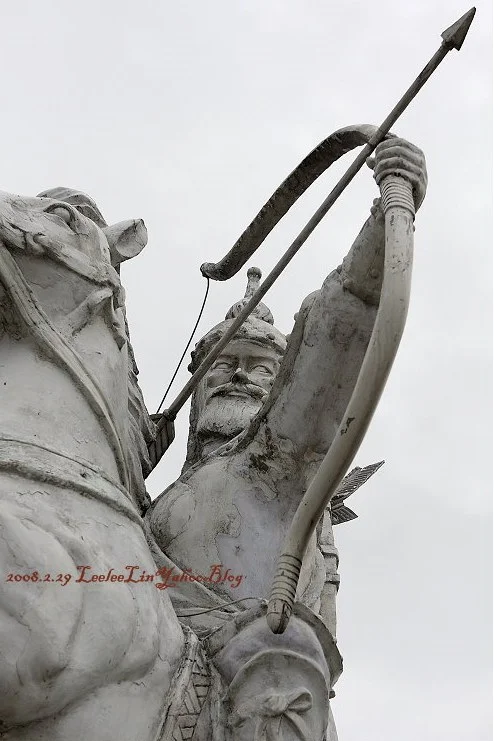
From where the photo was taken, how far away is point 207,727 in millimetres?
3510

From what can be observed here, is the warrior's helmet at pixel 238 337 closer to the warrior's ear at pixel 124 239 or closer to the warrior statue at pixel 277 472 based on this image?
the warrior statue at pixel 277 472

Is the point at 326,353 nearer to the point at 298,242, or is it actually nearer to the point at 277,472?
the point at 298,242

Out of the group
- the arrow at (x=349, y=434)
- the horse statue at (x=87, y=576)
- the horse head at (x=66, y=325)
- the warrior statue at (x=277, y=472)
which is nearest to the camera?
the horse statue at (x=87, y=576)

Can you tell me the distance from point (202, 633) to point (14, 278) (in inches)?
56.8

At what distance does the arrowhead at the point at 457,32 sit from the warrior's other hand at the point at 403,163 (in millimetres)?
387

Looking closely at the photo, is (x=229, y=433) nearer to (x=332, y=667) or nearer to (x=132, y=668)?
(x=332, y=667)

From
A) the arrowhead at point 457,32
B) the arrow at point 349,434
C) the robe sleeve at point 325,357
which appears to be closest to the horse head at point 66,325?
the robe sleeve at point 325,357

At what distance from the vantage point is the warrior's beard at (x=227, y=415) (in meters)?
5.48

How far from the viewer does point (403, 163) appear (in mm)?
3857

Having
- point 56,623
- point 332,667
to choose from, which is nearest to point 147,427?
point 332,667

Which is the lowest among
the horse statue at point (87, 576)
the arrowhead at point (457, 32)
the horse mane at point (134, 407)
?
the horse statue at point (87, 576)

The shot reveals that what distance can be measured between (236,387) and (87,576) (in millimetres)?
2405

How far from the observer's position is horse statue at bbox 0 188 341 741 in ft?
10.3

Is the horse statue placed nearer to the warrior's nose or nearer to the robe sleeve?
the robe sleeve
